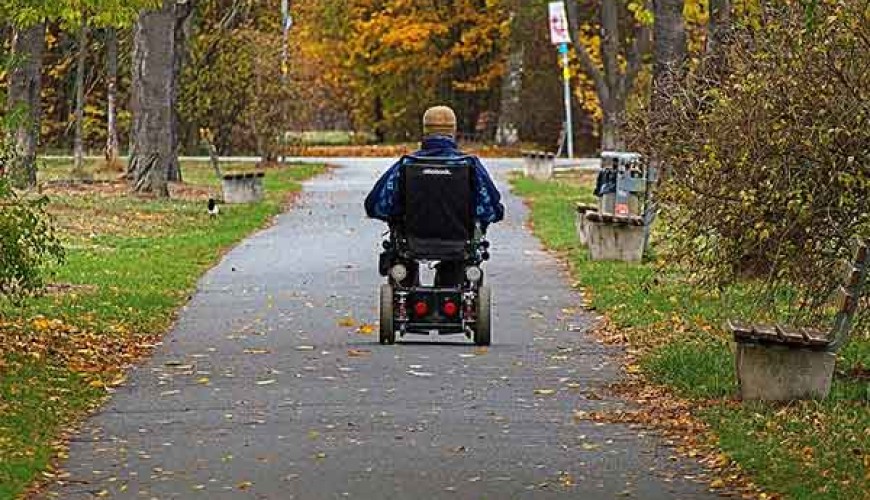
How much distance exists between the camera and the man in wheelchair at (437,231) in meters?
13.5

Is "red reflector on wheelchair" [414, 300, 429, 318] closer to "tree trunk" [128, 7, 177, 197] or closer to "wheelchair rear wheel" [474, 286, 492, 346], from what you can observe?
"wheelchair rear wheel" [474, 286, 492, 346]

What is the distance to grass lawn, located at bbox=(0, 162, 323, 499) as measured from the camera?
1069 centimetres

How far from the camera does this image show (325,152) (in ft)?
220

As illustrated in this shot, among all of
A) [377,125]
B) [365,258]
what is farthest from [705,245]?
[377,125]

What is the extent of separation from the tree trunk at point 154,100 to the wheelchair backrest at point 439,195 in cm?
2102

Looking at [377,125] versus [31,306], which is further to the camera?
[377,125]

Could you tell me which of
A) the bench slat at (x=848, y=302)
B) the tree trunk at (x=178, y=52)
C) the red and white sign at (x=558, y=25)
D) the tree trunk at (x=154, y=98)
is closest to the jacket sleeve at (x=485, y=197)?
the bench slat at (x=848, y=302)

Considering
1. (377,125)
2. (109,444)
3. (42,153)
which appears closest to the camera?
(109,444)

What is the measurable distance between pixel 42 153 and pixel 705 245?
44.7 m

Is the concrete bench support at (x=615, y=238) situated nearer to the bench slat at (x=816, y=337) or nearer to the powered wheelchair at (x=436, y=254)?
the powered wheelchair at (x=436, y=254)

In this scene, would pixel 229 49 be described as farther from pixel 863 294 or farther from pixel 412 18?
pixel 863 294

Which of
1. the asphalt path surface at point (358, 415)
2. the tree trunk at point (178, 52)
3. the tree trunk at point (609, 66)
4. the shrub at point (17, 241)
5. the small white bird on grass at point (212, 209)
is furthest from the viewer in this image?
the tree trunk at point (609, 66)

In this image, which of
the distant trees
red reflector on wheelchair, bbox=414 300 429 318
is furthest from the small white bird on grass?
the distant trees

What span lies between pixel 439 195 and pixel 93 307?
429 cm
